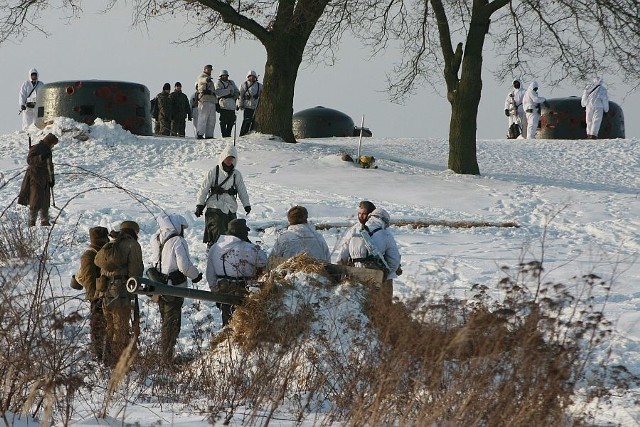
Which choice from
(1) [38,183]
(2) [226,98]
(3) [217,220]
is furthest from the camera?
(2) [226,98]

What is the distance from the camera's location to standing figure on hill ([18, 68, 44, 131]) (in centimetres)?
2867

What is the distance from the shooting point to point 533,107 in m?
31.5

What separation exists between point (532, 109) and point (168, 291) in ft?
78.3

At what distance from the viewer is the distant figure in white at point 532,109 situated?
3141cm

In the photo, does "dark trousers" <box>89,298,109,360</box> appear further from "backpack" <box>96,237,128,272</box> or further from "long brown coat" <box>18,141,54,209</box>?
"long brown coat" <box>18,141,54,209</box>

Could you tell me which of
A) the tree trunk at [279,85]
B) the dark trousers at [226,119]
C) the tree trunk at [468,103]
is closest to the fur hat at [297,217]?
the tree trunk at [468,103]

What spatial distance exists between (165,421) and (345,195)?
44.0 ft

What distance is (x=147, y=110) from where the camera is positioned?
26891 millimetres

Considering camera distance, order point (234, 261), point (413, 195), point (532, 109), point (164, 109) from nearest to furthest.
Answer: point (234, 261) → point (413, 195) → point (164, 109) → point (532, 109)

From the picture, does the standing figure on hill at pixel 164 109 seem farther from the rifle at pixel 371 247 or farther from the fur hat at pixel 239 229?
the fur hat at pixel 239 229

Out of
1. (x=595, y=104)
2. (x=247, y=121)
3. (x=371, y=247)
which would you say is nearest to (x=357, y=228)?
(x=371, y=247)

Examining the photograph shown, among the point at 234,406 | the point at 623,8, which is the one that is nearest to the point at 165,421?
the point at 234,406

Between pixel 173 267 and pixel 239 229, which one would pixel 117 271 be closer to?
pixel 173 267

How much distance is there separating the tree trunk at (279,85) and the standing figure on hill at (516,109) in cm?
879
